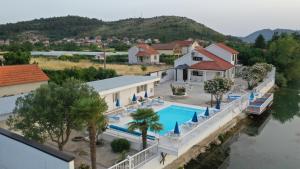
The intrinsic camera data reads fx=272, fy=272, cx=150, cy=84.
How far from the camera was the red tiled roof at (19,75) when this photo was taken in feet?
75.8

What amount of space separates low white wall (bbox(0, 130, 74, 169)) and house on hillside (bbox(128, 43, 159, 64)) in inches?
1630

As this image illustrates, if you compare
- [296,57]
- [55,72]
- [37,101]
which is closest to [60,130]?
[37,101]

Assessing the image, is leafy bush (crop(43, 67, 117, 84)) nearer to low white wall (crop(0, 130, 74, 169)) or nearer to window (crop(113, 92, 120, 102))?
window (crop(113, 92, 120, 102))

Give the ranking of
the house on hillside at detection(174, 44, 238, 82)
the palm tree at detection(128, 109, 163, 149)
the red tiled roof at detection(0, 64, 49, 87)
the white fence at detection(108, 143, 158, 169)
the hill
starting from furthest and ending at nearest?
the hill → the house on hillside at detection(174, 44, 238, 82) → the red tiled roof at detection(0, 64, 49, 87) → the palm tree at detection(128, 109, 163, 149) → the white fence at detection(108, 143, 158, 169)

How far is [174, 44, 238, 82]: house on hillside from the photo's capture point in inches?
1288

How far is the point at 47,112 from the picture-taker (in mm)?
10406

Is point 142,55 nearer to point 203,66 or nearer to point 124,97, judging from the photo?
point 203,66

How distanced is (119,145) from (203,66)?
21596mm

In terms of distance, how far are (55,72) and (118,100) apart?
1208 centimetres

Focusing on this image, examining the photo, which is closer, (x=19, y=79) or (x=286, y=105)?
(x=19, y=79)

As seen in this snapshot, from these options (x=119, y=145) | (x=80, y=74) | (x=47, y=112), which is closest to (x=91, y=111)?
(x=47, y=112)

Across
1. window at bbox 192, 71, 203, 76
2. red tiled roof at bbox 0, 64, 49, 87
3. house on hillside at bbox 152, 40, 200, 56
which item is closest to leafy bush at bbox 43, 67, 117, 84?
red tiled roof at bbox 0, 64, 49, 87

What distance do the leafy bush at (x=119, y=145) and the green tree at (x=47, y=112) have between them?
3.22 metres

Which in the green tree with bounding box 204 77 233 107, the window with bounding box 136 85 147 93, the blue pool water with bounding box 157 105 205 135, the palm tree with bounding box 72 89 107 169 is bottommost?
the blue pool water with bounding box 157 105 205 135
